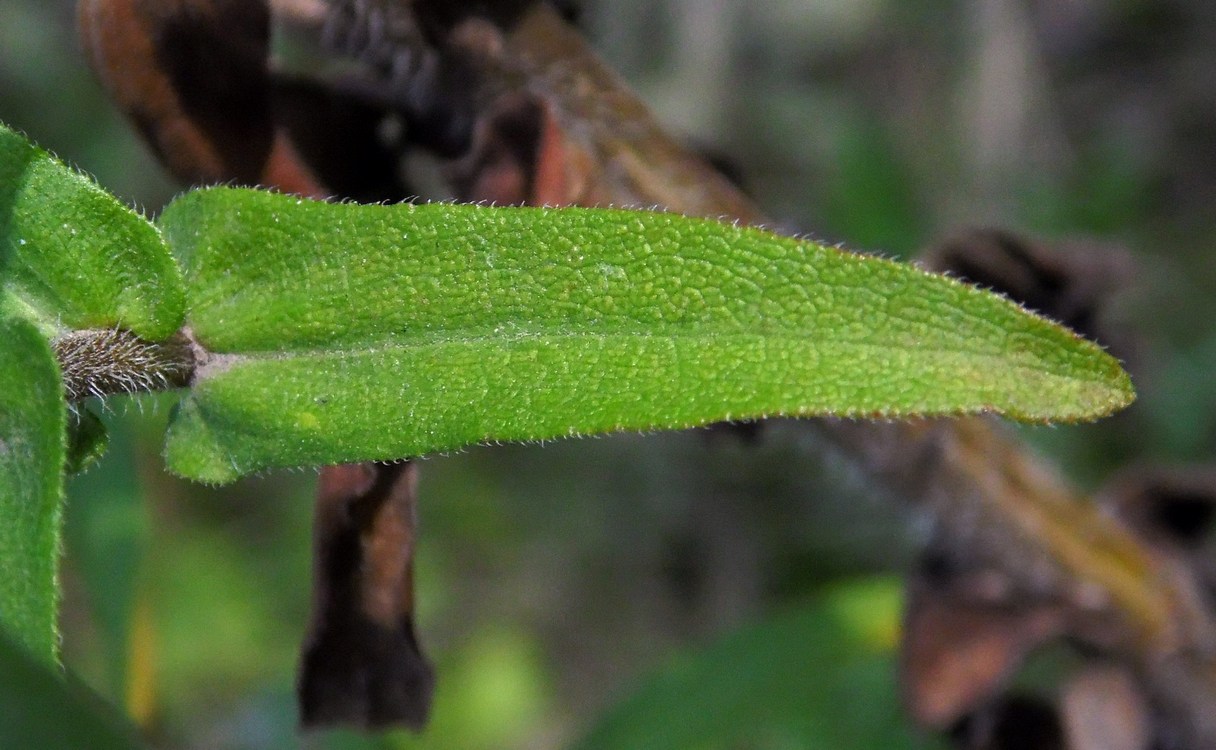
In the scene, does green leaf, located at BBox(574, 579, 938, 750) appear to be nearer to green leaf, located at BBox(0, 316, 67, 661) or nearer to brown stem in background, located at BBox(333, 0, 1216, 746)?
brown stem in background, located at BBox(333, 0, 1216, 746)

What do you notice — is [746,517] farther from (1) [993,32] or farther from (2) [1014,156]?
(1) [993,32]

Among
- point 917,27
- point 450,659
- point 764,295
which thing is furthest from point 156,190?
point 764,295

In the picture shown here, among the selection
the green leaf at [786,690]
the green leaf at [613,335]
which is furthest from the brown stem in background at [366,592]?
the green leaf at [786,690]

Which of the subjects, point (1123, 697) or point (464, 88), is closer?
point (464, 88)

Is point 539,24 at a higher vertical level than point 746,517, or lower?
higher

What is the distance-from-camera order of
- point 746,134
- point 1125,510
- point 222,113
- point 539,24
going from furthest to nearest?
point 746,134 → point 1125,510 → point 539,24 → point 222,113

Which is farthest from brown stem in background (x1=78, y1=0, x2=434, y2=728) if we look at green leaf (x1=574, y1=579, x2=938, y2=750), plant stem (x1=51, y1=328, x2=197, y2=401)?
green leaf (x1=574, y1=579, x2=938, y2=750)
